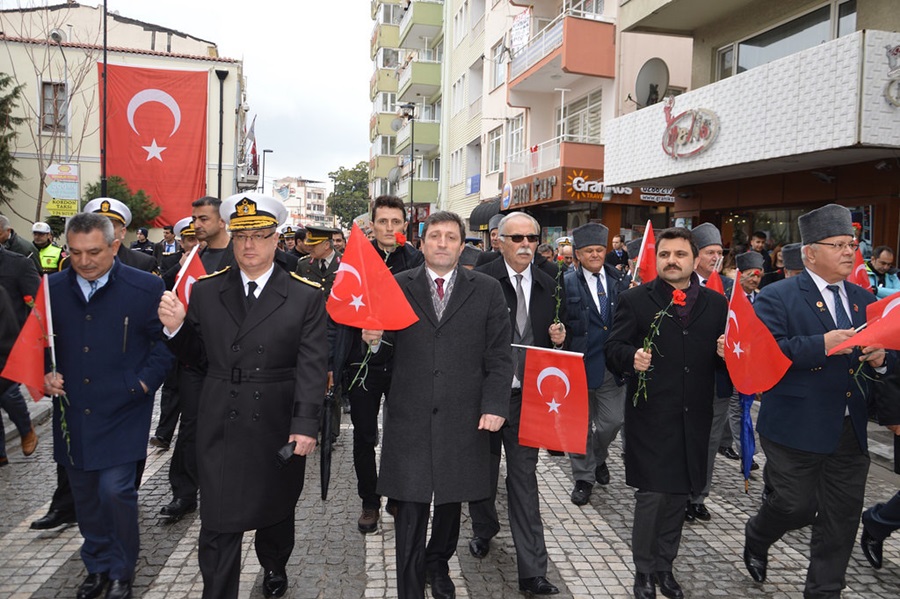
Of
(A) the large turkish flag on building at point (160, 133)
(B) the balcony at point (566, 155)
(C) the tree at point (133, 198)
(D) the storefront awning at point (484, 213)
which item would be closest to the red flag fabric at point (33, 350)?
(B) the balcony at point (566, 155)

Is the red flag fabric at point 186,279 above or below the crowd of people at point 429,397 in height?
above

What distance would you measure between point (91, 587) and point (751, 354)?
3.94 m

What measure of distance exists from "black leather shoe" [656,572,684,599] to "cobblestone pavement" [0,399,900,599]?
181 mm

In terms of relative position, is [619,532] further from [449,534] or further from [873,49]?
[873,49]

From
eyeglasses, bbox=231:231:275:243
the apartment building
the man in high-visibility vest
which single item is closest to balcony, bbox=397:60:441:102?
the apartment building

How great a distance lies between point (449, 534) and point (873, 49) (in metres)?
10.5

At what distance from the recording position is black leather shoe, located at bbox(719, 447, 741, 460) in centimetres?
770

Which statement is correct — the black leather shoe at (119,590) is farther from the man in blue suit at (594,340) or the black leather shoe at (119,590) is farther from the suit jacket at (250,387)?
the man in blue suit at (594,340)

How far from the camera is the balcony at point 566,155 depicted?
20.9 meters

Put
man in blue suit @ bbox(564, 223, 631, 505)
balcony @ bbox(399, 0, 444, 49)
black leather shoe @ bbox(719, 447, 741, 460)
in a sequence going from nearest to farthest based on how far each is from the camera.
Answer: man in blue suit @ bbox(564, 223, 631, 505)
black leather shoe @ bbox(719, 447, 741, 460)
balcony @ bbox(399, 0, 444, 49)

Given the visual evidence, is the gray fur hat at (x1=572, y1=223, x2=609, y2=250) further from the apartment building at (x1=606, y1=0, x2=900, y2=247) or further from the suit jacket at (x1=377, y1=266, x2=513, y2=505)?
the apartment building at (x1=606, y1=0, x2=900, y2=247)

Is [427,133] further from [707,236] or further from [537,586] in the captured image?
[537,586]

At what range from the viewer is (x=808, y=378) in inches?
163

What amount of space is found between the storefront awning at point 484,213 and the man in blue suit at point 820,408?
21943mm
